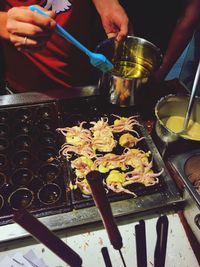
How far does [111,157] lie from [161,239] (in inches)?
43.0

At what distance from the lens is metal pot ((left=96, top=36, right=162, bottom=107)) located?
81.6 inches

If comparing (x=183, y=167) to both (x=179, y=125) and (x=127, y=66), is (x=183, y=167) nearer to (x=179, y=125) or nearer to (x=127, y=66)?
(x=179, y=125)

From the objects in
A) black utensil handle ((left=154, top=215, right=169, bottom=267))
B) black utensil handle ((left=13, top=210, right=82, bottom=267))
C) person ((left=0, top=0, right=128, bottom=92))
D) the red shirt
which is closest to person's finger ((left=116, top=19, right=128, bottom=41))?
person ((left=0, top=0, right=128, bottom=92))

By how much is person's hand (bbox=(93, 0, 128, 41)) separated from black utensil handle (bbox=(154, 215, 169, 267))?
1744mm

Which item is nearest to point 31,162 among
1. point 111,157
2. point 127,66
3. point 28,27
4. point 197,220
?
point 111,157

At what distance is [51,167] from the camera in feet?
6.15

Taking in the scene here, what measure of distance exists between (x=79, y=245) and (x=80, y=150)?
633mm

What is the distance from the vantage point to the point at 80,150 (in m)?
A: 1.98

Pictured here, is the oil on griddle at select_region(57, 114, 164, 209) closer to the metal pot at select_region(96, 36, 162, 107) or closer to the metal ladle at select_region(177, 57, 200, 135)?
the metal pot at select_region(96, 36, 162, 107)

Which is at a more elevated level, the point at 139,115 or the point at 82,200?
the point at 139,115

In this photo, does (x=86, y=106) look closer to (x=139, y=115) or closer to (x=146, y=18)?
(x=139, y=115)

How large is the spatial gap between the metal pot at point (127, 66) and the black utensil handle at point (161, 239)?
1.32 metres

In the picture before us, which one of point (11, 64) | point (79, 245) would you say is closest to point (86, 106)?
point (11, 64)

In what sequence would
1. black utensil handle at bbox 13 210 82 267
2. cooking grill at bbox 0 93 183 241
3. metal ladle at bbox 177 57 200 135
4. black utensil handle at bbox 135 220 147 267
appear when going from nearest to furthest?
black utensil handle at bbox 13 210 82 267, black utensil handle at bbox 135 220 147 267, cooking grill at bbox 0 93 183 241, metal ladle at bbox 177 57 200 135
